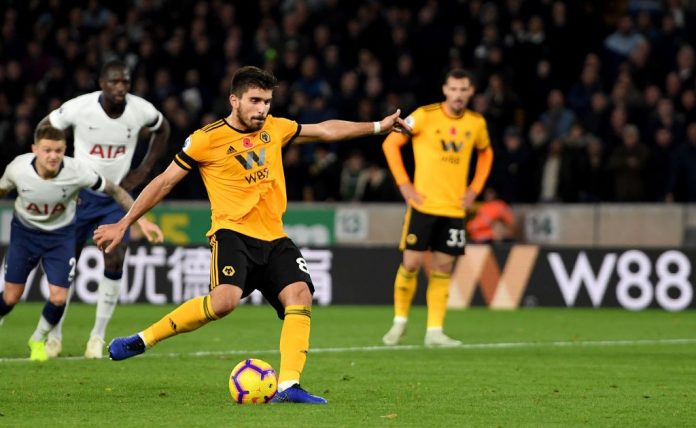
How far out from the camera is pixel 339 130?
8828mm

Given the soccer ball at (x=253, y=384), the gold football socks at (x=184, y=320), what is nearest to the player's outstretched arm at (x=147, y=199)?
the gold football socks at (x=184, y=320)

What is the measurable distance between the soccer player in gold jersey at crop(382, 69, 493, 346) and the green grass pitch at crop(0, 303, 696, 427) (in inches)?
17.7

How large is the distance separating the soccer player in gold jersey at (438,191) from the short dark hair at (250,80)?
4.59 meters

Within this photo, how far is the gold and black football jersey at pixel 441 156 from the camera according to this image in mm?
12836

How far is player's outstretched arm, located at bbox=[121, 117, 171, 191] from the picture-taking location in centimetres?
1170

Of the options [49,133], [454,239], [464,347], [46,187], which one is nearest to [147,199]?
[49,133]

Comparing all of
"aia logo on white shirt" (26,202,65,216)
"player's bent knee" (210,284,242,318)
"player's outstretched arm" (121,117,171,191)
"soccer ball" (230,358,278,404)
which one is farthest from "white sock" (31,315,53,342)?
"soccer ball" (230,358,278,404)

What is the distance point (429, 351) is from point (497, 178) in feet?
27.5

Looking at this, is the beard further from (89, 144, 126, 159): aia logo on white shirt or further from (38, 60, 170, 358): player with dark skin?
(89, 144, 126, 159): aia logo on white shirt

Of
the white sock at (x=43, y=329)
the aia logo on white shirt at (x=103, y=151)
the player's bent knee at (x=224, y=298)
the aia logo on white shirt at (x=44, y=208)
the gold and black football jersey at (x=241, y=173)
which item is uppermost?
the aia logo on white shirt at (x=103, y=151)

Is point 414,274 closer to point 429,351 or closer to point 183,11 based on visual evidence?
point 429,351

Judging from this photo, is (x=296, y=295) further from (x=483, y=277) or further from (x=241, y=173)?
(x=483, y=277)

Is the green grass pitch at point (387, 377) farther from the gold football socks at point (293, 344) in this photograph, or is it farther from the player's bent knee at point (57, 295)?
the player's bent knee at point (57, 295)

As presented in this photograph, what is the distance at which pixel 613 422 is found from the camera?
762 cm
